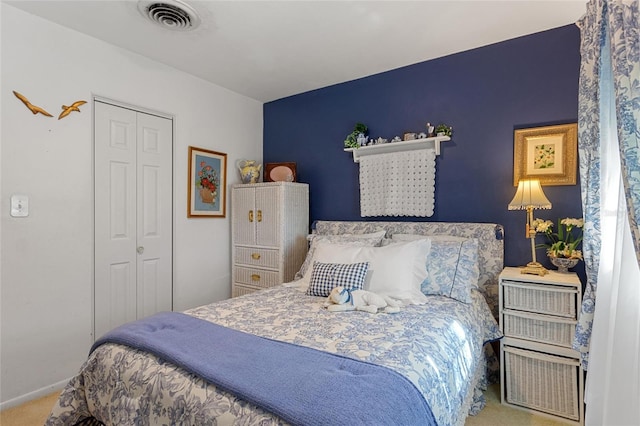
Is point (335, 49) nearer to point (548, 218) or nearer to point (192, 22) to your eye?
point (192, 22)

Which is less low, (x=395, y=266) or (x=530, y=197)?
(x=530, y=197)

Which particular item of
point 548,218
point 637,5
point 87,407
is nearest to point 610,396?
point 548,218

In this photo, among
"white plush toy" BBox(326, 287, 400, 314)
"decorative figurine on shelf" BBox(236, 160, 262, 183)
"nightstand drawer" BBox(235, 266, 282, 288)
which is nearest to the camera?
"white plush toy" BBox(326, 287, 400, 314)

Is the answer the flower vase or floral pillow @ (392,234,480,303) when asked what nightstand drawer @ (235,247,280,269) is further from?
the flower vase

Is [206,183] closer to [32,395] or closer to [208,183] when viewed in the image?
[208,183]

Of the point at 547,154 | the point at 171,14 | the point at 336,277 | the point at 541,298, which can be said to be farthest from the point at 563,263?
the point at 171,14

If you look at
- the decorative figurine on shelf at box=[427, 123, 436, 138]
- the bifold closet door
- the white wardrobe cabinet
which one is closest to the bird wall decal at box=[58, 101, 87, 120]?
the bifold closet door

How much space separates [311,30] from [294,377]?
2.24m

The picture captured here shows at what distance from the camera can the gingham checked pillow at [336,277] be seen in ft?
7.00

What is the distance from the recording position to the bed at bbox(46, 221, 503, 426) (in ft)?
3.48

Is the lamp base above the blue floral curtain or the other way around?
the other way around

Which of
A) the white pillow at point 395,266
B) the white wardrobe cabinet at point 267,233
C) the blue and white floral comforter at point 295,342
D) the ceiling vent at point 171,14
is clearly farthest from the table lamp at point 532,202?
the ceiling vent at point 171,14

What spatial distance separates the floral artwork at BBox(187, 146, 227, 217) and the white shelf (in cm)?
134

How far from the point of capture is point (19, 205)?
2.18 metres
